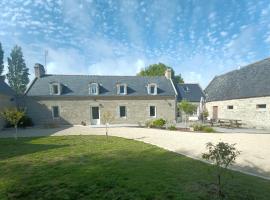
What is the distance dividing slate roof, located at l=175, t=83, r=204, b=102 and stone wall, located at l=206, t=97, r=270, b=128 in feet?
19.3

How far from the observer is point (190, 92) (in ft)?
93.0

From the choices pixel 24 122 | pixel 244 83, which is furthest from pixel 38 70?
pixel 244 83

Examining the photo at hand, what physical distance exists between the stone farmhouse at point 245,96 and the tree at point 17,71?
133 ft

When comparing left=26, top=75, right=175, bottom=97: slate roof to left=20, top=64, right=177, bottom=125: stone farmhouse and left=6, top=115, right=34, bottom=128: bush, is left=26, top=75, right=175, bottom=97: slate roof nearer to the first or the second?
left=20, top=64, right=177, bottom=125: stone farmhouse

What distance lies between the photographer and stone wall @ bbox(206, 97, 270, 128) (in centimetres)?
1655

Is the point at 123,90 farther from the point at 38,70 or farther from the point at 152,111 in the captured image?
the point at 38,70

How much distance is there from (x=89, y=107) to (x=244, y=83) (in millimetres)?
18102

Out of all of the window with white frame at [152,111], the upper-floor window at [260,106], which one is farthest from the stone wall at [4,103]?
the upper-floor window at [260,106]

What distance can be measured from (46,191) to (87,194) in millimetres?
1033

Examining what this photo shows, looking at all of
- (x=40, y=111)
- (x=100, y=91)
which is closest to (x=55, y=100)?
(x=40, y=111)

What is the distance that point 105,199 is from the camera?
398 centimetres

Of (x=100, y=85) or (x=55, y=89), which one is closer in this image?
(x=55, y=89)

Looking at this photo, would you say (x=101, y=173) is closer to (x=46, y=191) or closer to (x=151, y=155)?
(x=46, y=191)

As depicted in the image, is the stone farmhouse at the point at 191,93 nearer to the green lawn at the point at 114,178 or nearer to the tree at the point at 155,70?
the tree at the point at 155,70
